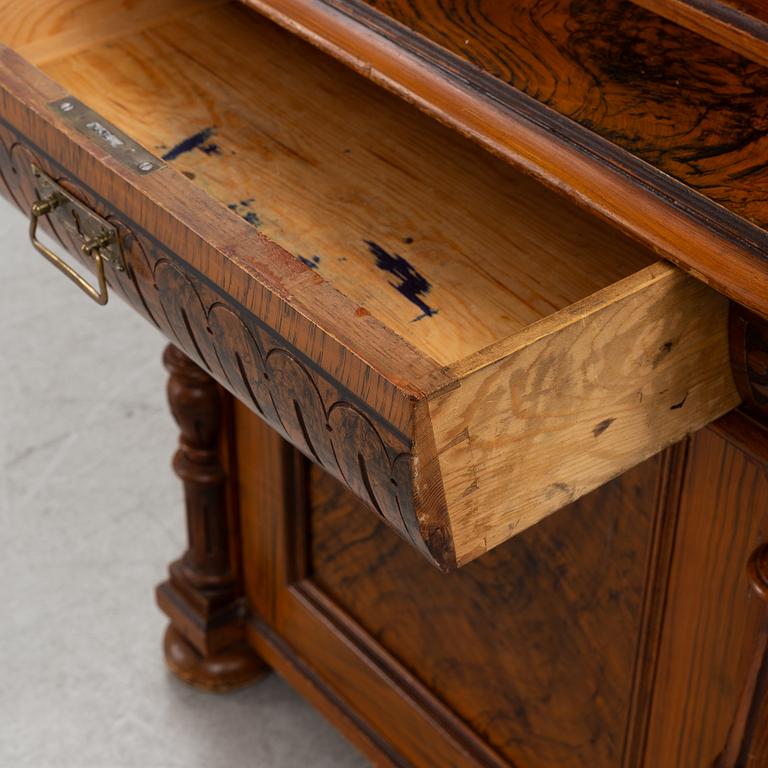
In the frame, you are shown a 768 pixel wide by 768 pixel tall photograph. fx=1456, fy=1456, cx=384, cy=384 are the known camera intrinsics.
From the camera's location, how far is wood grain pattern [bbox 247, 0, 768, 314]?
86cm

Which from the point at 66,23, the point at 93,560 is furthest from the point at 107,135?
the point at 93,560

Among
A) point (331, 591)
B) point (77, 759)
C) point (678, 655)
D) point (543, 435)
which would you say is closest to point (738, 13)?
point (543, 435)

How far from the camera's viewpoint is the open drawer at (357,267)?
83 centimetres

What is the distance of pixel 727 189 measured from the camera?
87cm

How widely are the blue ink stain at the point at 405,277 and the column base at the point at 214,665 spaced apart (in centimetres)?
77

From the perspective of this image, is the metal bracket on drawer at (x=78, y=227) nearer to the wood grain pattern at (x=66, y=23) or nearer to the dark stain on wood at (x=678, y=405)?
the wood grain pattern at (x=66, y=23)

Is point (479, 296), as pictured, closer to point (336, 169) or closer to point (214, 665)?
point (336, 169)

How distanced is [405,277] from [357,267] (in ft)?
0.12

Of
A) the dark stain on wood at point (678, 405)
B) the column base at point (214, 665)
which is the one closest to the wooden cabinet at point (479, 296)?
the dark stain on wood at point (678, 405)

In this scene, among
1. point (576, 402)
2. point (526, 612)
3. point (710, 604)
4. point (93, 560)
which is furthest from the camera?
point (93, 560)

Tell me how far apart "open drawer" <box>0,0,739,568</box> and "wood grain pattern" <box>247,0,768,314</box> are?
0.05 metres

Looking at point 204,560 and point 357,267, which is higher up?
point 357,267

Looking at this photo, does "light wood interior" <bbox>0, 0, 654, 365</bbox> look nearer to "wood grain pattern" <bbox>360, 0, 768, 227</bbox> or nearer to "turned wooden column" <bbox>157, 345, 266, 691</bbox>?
"wood grain pattern" <bbox>360, 0, 768, 227</bbox>

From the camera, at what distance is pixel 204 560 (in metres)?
1.62
